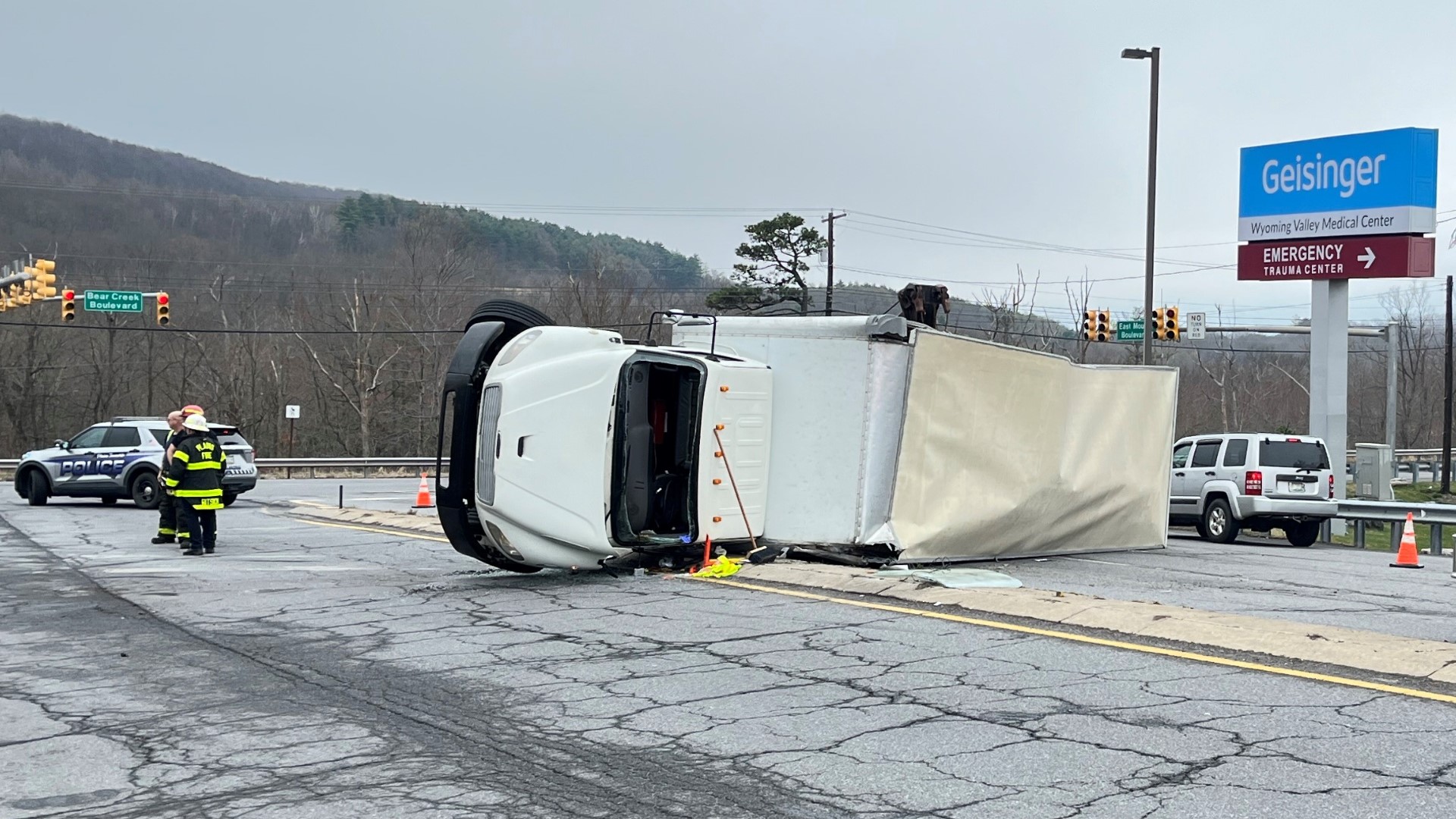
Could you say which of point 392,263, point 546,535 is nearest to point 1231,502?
point 546,535

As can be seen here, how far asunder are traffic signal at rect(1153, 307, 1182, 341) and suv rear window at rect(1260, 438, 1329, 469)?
13.0 meters

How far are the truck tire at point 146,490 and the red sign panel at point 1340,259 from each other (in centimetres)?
2456

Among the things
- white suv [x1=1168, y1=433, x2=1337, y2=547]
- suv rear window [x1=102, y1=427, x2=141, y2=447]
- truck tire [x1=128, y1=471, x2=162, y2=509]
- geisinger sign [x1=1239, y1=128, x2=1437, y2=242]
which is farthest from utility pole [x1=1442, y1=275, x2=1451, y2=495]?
suv rear window [x1=102, y1=427, x2=141, y2=447]

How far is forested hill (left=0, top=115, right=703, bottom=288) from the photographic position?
235 feet

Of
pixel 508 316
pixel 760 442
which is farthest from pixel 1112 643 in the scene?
pixel 508 316

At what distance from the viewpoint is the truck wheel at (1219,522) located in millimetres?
21891

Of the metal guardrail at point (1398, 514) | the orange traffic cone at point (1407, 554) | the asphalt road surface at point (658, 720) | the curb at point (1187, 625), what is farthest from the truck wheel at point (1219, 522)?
the asphalt road surface at point (658, 720)

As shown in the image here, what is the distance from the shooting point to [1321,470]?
21719 mm

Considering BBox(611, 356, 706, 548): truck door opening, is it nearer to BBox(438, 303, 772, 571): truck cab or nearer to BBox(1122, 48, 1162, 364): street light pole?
BBox(438, 303, 772, 571): truck cab

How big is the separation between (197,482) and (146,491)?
1087cm

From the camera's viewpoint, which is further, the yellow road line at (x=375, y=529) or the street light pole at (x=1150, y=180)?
the street light pole at (x=1150, y=180)

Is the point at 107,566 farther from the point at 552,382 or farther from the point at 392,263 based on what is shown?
the point at 392,263

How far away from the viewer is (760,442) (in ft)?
42.2

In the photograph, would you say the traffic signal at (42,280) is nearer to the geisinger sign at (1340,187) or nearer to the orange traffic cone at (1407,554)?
the geisinger sign at (1340,187)
